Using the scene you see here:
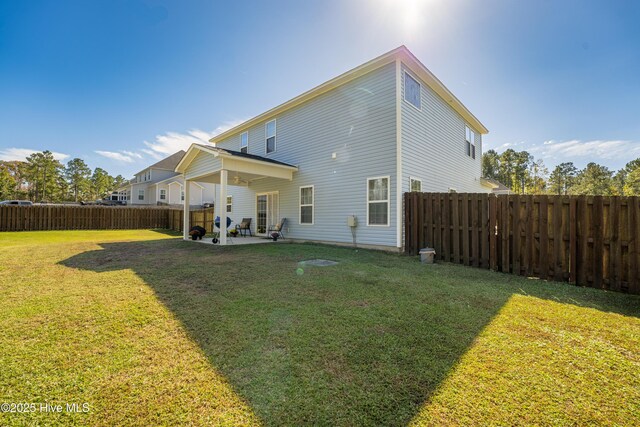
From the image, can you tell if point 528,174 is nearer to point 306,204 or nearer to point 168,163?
point 306,204

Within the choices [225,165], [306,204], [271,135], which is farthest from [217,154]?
[271,135]

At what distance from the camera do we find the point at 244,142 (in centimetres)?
1475

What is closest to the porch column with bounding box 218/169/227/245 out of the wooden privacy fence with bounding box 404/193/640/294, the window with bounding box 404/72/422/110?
the wooden privacy fence with bounding box 404/193/640/294

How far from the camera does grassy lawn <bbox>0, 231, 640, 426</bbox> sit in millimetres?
1655

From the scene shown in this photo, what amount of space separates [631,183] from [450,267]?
45597mm

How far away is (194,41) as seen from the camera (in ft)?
32.1

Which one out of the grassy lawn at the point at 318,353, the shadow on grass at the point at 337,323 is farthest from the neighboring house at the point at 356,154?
the grassy lawn at the point at 318,353

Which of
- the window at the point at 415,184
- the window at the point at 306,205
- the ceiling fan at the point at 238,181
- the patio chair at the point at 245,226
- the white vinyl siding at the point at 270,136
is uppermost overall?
the white vinyl siding at the point at 270,136

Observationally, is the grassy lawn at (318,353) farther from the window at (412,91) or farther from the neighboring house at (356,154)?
the window at (412,91)

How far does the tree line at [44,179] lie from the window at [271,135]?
4778cm

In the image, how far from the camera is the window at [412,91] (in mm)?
8867

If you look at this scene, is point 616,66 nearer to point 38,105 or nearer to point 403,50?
point 403,50

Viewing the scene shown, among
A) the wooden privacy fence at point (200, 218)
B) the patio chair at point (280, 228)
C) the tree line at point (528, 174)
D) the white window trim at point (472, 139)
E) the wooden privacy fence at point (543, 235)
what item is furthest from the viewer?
the tree line at point (528, 174)

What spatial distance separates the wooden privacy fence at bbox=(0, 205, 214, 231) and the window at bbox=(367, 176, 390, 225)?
38.5ft
